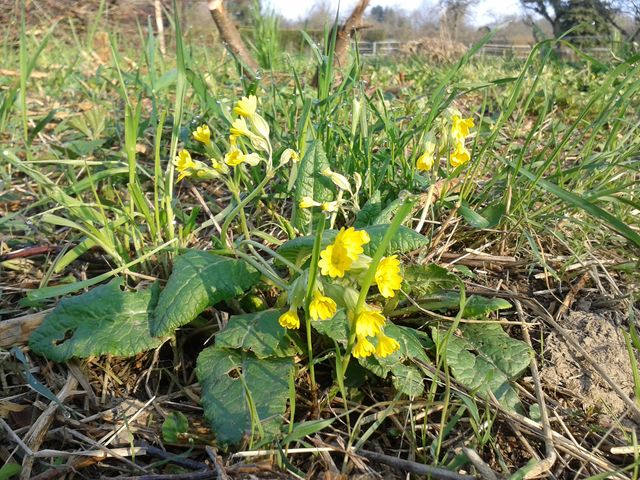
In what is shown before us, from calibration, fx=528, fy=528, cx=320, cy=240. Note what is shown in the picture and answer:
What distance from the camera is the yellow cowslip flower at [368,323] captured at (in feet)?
3.48

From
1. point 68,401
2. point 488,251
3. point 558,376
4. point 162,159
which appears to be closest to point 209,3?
point 162,159

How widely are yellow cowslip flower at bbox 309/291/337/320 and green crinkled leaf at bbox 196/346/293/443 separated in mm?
196

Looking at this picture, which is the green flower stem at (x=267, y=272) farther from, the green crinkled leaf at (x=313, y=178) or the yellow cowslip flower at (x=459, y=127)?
the yellow cowslip flower at (x=459, y=127)

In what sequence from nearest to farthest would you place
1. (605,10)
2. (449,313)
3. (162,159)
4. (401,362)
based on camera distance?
1. (401,362)
2. (449,313)
3. (162,159)
4. (605,10)

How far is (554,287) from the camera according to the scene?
61.9 inches

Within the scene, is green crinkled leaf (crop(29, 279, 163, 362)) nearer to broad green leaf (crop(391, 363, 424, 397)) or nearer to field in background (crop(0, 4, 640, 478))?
field in background (crop(0, 4, 640, 478))

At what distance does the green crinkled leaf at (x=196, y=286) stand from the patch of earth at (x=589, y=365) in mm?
778

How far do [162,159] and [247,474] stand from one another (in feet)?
5.82

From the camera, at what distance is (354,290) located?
115 cm

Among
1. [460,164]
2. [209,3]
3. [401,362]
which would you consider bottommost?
[401,362]

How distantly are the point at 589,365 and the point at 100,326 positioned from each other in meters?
1.22

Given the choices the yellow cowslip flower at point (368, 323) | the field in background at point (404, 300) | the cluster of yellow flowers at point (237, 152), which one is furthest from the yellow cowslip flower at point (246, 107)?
the yellow cowslip flower at point (368, 323)

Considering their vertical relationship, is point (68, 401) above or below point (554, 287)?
below

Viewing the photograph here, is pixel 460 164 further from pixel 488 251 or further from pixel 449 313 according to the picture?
pixel 449 313
